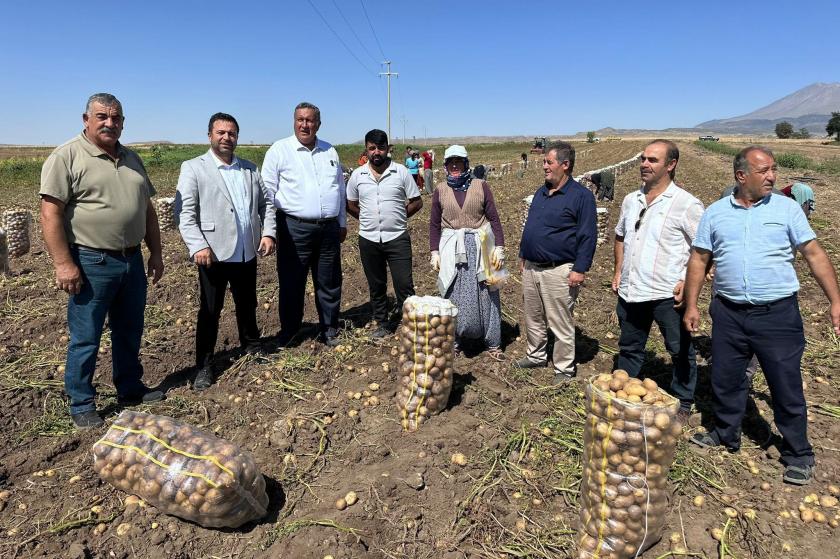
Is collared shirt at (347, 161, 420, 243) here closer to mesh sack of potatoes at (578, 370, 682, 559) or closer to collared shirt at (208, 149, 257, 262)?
collared shirt at (208, 149, 257, 262)

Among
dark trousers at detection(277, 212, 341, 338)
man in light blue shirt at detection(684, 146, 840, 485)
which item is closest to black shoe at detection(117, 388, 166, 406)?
dark trousers at detection(277, 212, 341, 338)

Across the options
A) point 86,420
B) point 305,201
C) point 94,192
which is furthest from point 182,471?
point 305,201

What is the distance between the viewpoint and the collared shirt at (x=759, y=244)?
118 inches

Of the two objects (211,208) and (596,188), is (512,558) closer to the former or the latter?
(211,208)

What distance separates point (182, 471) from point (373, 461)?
4.22ft

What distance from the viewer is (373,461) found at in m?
3.56

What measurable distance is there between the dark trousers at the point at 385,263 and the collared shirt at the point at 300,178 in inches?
25.9

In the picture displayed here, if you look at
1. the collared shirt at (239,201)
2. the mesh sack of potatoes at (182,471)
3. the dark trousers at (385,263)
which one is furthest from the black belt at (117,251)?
the dark trousers at (385,263)

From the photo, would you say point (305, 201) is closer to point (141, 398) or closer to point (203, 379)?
point (203, 379)

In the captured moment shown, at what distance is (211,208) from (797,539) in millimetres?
4675

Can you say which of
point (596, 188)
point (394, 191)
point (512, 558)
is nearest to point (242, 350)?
point (394, 191)

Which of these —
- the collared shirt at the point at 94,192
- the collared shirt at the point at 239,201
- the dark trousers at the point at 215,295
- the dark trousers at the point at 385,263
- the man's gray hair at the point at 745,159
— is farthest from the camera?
the dark trousers at the point at 385,263

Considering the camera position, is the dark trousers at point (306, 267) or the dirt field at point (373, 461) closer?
the dirt field at point (373, 461)

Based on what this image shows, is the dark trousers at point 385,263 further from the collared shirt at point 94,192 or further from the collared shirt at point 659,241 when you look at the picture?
the collared shirt at point 659,241
